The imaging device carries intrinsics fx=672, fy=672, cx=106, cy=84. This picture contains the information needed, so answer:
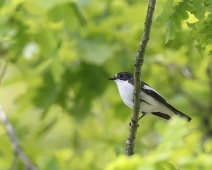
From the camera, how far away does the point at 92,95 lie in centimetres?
634

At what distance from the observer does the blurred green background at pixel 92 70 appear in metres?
5.46

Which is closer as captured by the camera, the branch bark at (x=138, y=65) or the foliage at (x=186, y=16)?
the branch bark at (x=138, y=65)

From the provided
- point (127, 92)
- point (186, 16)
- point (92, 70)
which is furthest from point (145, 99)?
point (92, 70)

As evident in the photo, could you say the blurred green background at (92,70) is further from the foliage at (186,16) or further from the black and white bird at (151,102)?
the foliage at (186,16)

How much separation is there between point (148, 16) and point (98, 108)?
15.4ft

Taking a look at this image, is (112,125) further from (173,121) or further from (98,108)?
(173,121)

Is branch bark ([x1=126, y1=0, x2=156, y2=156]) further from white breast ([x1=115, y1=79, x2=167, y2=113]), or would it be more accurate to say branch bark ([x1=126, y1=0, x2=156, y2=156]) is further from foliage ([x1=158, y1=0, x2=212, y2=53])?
white breast ([x1=115, y1=79, x2=167, y2=113])

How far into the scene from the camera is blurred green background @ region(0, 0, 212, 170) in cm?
546

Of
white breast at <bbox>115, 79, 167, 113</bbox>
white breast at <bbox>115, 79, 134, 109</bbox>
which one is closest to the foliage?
white breast at <bbox>115, 79, 134, 109</bbox>

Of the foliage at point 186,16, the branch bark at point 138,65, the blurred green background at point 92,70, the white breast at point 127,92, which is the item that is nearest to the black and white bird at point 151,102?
the white breast at point 127,92

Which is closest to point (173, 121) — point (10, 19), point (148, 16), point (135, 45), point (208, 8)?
point (148, 16)

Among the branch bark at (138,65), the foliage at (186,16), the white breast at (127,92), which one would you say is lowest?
the branch bark at (138,65)

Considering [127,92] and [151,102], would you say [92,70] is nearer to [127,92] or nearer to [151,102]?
[151,102]

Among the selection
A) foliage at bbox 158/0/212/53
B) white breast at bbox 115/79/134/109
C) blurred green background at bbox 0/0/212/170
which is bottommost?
foliage at bbox 158/0/212/53
